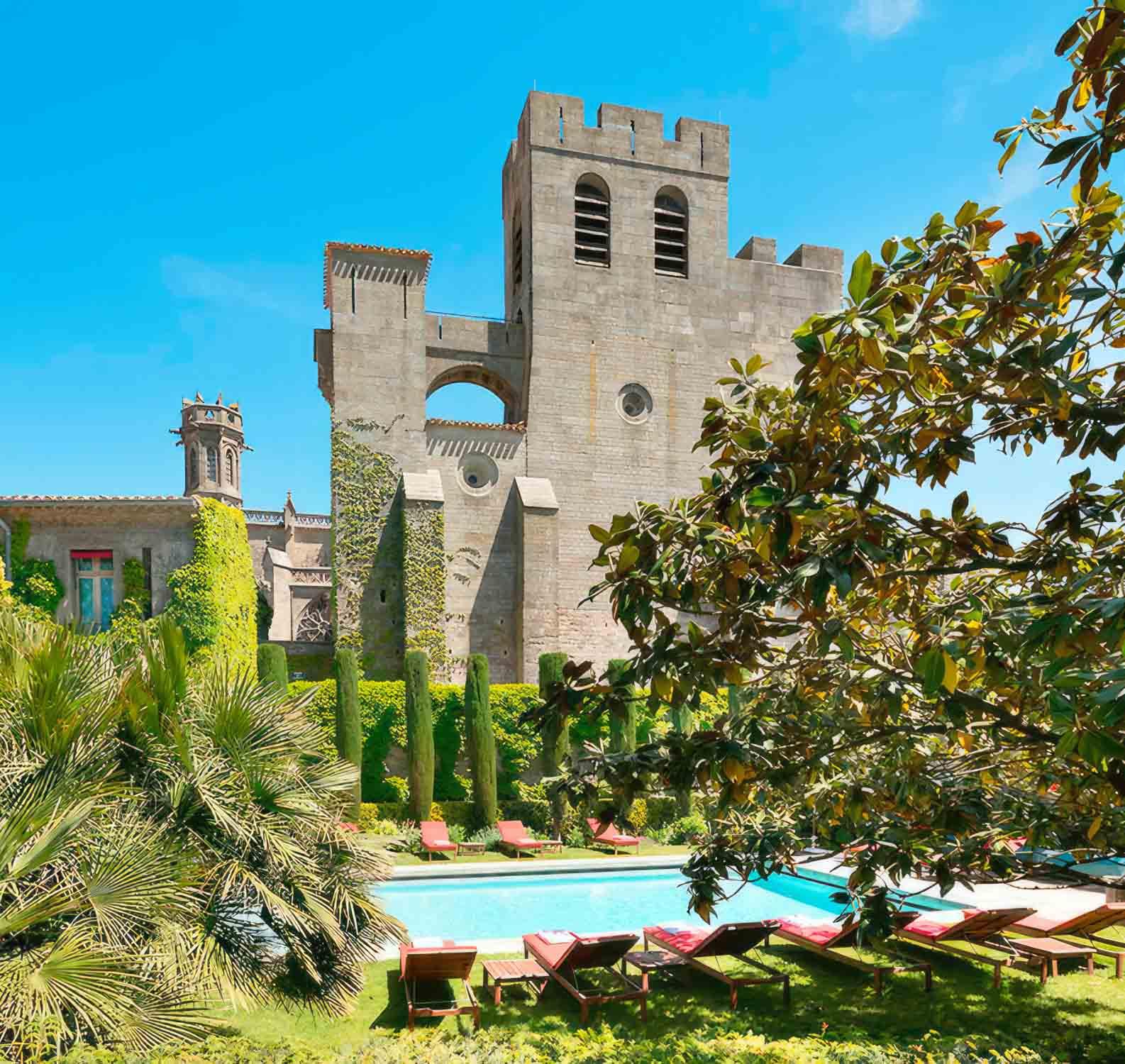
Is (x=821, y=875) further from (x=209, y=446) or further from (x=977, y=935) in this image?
(x=209, y=446)

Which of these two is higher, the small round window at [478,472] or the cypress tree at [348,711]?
the small round window at [478,472]

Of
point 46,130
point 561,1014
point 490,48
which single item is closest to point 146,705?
point 561,1014

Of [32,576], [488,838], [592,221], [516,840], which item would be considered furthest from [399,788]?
[592,221]

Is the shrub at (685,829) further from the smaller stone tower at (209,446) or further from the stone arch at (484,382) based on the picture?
the smaller stone tower at (209,446)

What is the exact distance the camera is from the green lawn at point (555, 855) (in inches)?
663

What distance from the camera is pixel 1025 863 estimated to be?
18.4 ft

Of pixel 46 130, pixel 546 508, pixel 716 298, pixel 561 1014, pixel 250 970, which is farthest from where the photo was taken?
pixel 716 298

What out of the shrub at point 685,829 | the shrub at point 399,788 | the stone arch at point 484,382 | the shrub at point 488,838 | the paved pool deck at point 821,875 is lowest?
the shrub at point 685,829

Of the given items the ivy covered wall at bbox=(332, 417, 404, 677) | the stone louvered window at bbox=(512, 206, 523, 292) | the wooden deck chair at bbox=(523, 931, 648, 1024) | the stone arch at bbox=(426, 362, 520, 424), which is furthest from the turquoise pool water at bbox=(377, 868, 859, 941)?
the stone louvered window at bbox=(512, 206, 523, 292)

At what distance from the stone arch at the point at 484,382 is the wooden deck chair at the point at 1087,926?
20.3m

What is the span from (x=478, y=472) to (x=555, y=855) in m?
12.0

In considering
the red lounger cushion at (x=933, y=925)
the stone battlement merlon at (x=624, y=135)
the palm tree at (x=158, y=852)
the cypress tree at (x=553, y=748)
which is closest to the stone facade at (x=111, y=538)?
the cypress tree at (x=553, y=748)

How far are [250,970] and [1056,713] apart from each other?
5830 millimetres

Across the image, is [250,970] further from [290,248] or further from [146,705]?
[290,248]
